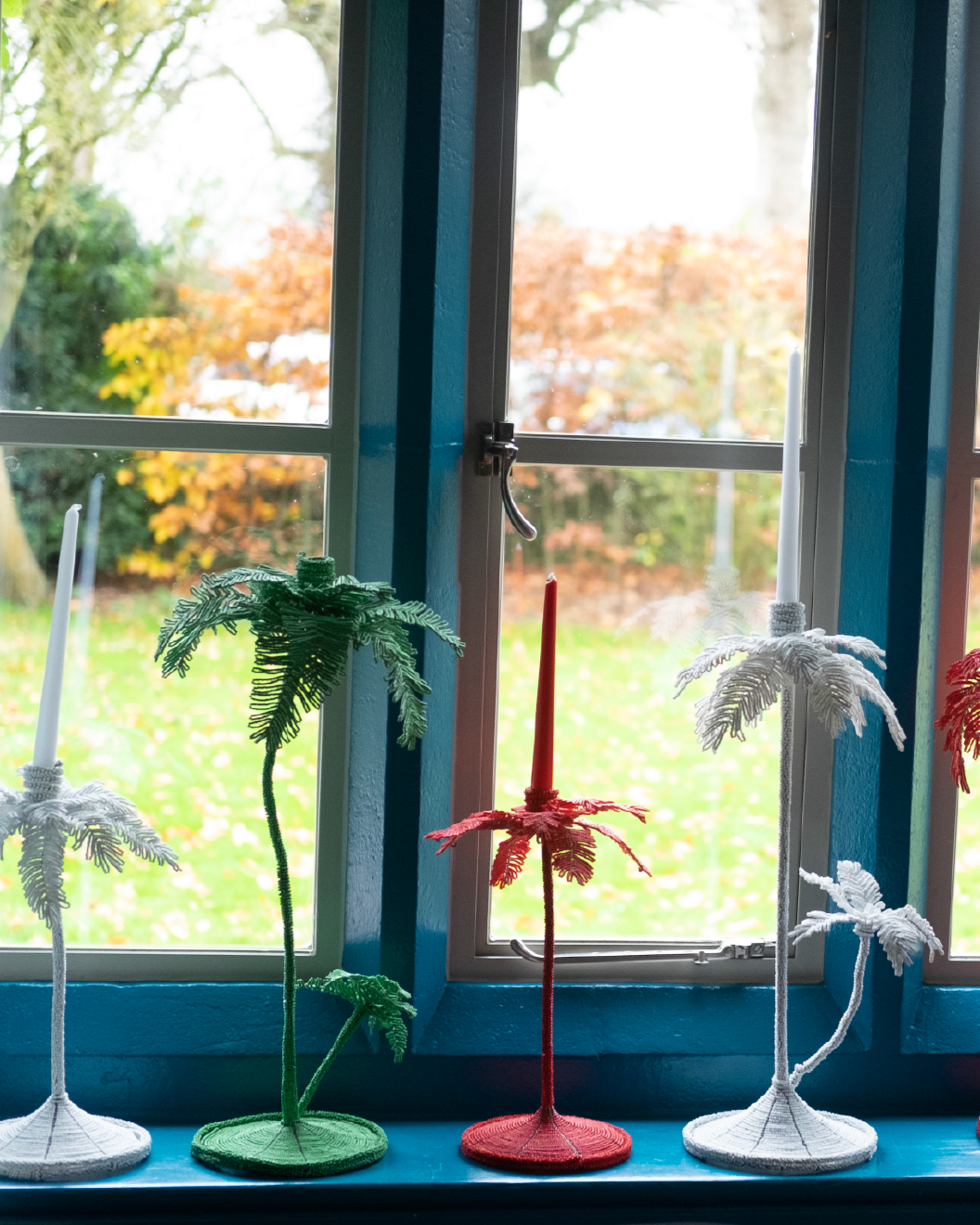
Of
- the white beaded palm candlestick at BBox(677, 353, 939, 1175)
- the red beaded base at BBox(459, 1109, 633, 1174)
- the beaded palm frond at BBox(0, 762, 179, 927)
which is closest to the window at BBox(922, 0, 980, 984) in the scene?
the white beaded palm candlestick at BBox(677, 353, 939, 1175)

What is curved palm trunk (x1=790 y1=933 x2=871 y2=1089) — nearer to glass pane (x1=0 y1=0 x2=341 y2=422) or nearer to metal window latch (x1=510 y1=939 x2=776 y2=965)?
metal window latch (x1=510 y1=939 x2=776 y2=965)

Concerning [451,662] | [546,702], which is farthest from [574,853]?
[451,662]

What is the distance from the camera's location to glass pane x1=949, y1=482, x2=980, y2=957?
1.76 m

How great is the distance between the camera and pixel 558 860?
4.55 ft

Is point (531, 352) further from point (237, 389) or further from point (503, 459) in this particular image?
point (237, 389)

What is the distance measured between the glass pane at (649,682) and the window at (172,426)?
0.88 ft

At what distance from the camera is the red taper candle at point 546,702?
1.39 meters

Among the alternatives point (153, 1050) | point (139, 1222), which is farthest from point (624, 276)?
point (139, 1222)

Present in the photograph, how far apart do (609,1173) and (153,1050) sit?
22.8 inches

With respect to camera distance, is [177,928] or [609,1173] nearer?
[609,1173]

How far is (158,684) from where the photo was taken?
66.3 inches

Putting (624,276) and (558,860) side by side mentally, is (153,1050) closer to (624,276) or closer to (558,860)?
(558,860)

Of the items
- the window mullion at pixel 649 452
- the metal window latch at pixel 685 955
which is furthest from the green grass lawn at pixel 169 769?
the window mullion at pixel 649 452

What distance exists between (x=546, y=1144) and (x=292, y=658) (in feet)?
2.08
